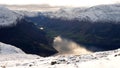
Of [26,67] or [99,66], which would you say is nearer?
[99,66]

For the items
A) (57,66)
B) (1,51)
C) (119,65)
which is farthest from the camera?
(1,51)

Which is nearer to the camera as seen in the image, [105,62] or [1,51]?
[105,62]

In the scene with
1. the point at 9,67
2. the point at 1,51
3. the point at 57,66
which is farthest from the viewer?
the point at 1,51

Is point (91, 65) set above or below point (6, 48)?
above

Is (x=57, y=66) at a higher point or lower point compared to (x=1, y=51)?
higher

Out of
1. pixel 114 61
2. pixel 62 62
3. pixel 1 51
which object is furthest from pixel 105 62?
pixel 1 51

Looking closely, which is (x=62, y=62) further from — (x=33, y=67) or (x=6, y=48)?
(x=6, y=48)

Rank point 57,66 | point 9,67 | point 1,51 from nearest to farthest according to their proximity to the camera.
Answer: point 57,66
point 9,67
point 1,51

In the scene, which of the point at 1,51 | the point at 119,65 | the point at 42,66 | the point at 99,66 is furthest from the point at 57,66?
the point at 1,51

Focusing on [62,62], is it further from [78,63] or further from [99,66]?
[99,66]
